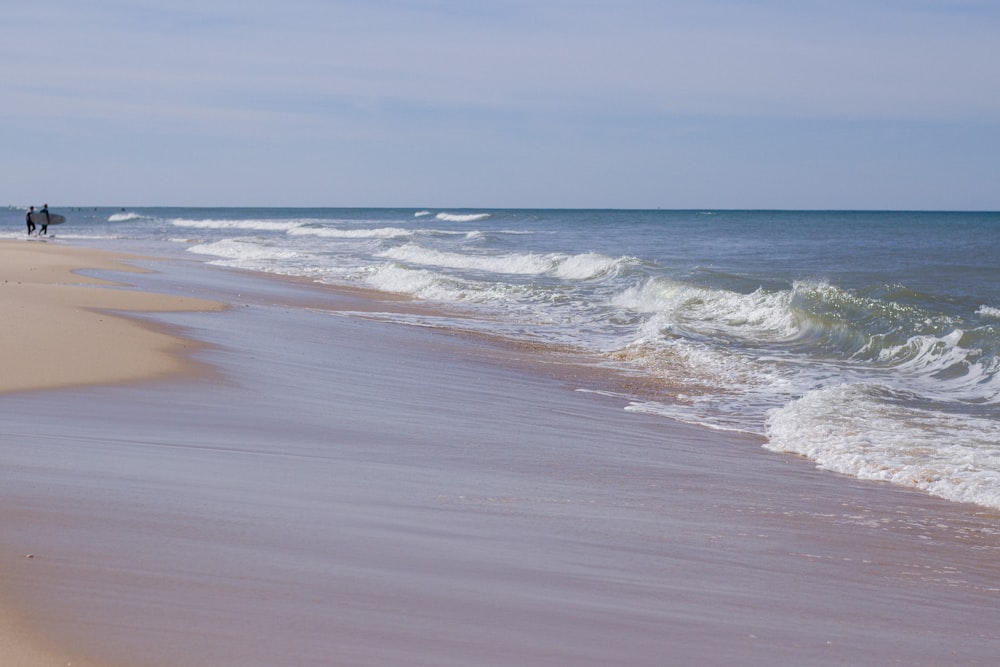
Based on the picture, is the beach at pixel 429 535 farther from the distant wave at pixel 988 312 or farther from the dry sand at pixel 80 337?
the distant wave at pixel 988 312

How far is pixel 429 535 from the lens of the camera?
4.55 meters

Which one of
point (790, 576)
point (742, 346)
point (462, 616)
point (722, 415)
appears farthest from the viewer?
point (742, 346)

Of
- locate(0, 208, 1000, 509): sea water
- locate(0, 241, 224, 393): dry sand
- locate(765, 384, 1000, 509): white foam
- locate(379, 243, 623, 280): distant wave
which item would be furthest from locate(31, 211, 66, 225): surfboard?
locate(765, 384, 1000, 509): white foam

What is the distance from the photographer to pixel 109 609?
3.32 m

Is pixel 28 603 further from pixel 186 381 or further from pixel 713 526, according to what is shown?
pixel 186 381

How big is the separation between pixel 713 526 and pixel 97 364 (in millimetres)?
5603

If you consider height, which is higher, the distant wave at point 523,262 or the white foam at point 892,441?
the distant wave at point 523,262

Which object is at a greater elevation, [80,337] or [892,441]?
[80,337]

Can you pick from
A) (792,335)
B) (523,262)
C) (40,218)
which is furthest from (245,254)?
(792,335)

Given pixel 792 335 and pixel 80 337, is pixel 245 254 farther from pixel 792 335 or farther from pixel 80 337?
pixel 80 337

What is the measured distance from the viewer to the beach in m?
3.38

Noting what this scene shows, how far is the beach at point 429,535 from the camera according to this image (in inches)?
133

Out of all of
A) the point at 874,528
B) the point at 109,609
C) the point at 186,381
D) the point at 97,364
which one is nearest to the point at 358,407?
the point at 186,381

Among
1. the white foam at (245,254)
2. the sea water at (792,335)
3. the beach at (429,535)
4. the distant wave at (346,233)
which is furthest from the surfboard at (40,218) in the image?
the beach at (429,535)
